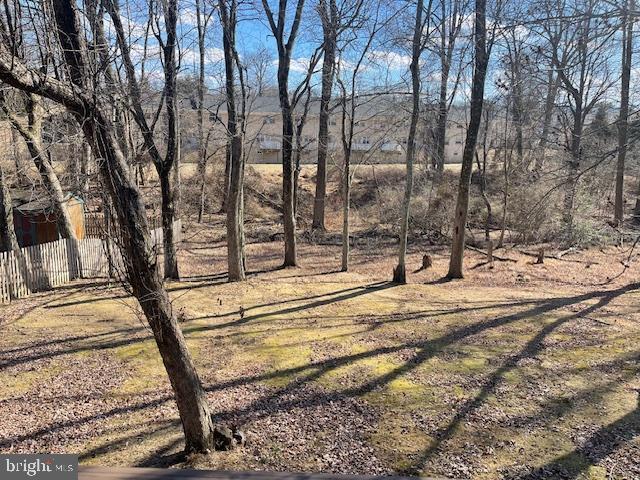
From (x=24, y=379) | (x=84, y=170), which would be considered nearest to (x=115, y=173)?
(x=24, y=379)

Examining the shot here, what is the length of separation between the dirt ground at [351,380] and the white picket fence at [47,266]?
68cm

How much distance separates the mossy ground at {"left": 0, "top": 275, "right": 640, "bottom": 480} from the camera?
4566mm

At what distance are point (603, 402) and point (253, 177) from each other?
1055 inches

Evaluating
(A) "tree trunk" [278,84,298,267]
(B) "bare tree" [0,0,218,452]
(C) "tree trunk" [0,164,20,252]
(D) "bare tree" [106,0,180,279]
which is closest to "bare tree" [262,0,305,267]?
(A) "tree trunk" [278,84,298,267]

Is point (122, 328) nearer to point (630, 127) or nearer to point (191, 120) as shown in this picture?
point (630, 127)

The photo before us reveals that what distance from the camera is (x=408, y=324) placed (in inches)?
354

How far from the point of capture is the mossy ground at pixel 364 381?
4.57 metres

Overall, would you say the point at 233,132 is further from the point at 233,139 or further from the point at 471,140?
the point at 471,140

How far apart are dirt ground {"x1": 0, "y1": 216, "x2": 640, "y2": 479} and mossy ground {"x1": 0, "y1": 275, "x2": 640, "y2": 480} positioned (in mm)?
24

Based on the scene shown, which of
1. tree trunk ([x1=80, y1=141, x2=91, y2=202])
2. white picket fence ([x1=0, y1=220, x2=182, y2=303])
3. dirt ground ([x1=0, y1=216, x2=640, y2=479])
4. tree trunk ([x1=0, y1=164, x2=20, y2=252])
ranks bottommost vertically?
dirt ground ([x1=0, y1=216, x2=640, y2=479])

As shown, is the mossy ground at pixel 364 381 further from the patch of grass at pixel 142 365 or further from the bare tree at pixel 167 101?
the bare tree at pixel 167 101

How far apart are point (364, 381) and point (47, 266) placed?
937 centimetres

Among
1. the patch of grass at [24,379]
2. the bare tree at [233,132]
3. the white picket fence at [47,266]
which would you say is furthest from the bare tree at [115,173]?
the bare tree at [233,132]

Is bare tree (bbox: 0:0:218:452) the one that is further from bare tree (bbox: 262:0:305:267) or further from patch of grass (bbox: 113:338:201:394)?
bare tree (bbox: 262:0:305:267)
